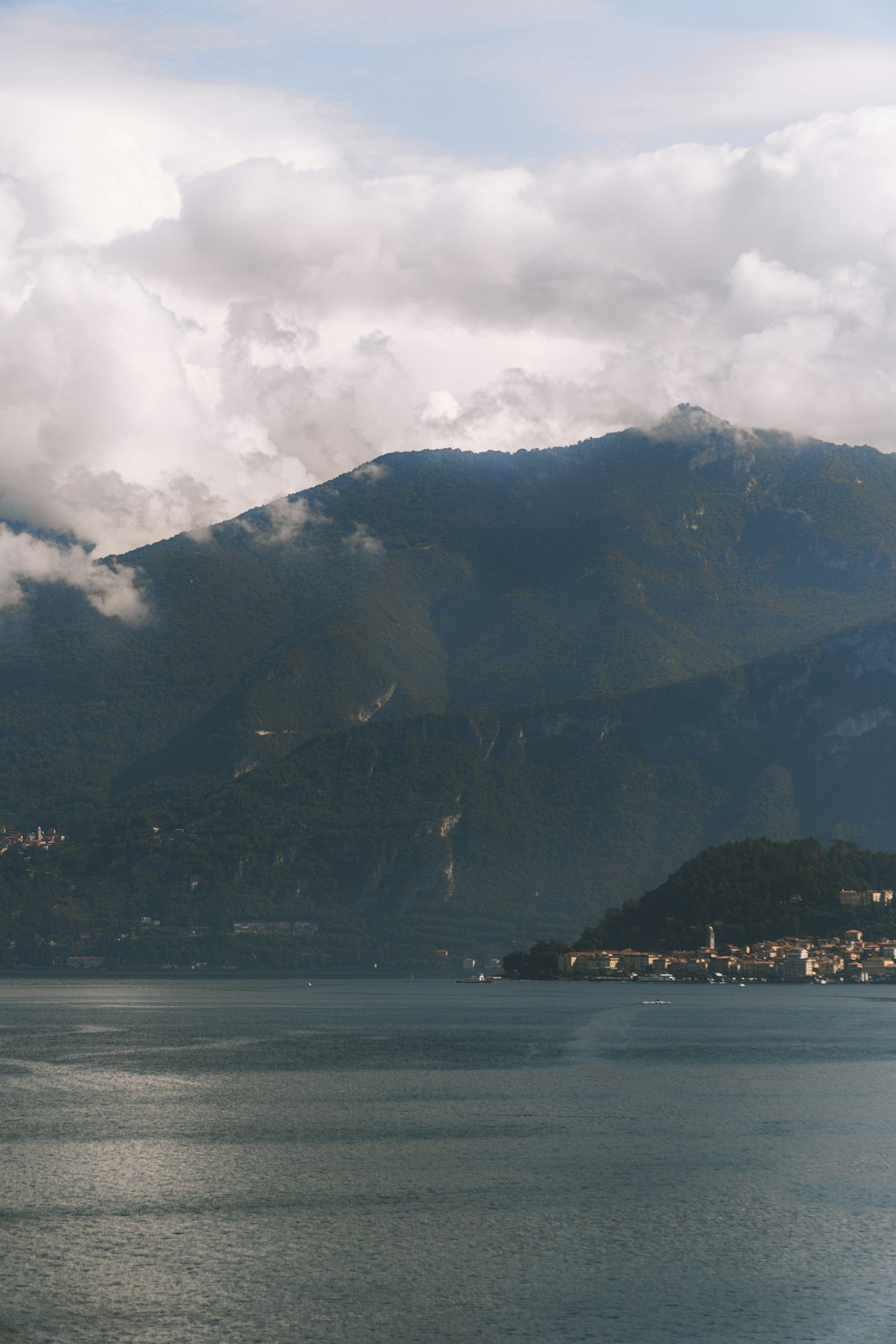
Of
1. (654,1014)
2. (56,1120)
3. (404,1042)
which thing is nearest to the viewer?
(56,1120)

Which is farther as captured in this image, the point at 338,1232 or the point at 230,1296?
the point at 338,1232

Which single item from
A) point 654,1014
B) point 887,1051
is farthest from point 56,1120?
point 654,1014

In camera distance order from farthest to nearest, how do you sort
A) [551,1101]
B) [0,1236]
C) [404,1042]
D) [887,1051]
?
1. [404,1042]
2. [887,1051]
3. [551,1101]
4. [0,1236]

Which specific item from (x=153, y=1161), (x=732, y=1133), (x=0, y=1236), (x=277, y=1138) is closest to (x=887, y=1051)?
(x=732, y=1133)

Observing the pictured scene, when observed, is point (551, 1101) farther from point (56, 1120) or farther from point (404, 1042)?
point (404, 1042)

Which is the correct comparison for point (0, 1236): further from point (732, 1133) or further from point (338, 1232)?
point (732, 1133)

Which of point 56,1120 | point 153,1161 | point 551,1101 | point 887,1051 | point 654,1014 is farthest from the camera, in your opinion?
point 654,1014
